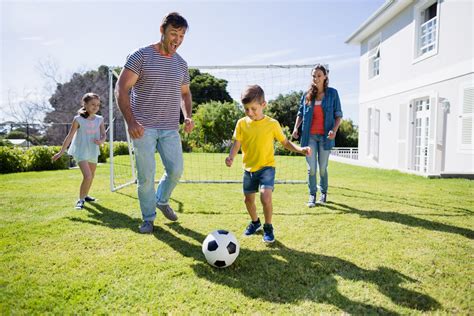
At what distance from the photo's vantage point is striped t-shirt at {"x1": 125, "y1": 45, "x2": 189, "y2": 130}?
125 inches

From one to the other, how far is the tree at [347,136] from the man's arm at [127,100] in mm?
22809

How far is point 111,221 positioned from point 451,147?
344 inches

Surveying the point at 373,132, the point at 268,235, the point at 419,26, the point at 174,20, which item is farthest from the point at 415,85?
the point at 174,20

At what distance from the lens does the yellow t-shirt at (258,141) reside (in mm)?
A: 3164

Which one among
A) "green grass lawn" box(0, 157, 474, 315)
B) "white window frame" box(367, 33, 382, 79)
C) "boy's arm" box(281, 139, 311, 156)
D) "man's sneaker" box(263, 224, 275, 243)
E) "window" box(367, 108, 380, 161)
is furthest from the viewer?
"white window frame" box(367, 33, 382, 79)

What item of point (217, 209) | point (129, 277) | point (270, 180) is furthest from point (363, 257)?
point (217, 209)

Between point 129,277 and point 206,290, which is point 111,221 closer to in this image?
point 129,277

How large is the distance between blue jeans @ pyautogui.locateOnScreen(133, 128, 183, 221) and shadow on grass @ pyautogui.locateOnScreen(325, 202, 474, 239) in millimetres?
2386

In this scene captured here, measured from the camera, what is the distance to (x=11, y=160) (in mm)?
9719

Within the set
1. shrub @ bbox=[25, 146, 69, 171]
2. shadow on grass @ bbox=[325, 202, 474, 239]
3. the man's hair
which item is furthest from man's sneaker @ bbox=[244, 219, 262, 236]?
shrub @ bbox=[25, 146, 69, 171]

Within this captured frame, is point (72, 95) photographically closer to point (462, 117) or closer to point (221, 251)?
point (462, 117)

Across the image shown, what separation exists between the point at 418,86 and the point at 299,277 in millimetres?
10123

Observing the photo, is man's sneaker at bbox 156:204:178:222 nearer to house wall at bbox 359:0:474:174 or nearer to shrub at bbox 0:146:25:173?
house wall at bbox 359:0:474:174

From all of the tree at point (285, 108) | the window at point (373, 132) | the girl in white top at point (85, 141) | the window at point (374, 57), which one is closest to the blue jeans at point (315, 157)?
the girl in white top at point (85, 141)
